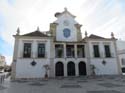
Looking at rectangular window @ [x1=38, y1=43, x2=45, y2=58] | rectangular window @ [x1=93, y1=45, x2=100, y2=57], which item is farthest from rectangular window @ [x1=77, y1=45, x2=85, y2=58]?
rectangular window @ [x1=38, y1=43, x2=45, y2=58]

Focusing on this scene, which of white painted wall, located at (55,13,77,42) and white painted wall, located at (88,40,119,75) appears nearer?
white painted wall, located at (88,40,119,75)

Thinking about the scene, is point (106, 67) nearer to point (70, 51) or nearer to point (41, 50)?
point (70, 51)

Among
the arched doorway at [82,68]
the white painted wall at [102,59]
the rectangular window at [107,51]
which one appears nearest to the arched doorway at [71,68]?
the arched doorway at [82,68]

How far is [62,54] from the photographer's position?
987 inches

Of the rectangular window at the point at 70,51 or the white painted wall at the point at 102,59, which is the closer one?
the white painted wall at the point at 102,59

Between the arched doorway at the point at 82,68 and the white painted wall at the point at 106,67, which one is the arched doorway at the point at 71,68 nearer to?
the arched doorway at the point at 82,68

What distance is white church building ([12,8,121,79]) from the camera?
21672mm

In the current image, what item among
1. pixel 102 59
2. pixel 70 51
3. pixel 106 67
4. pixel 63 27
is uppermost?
pixel 63 27

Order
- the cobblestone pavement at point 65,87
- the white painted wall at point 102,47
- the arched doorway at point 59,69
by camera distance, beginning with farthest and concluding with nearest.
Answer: the white painted wall at point 102,47 → the arched doorway at point 59,69 → the cobblestone pavement at point 65,87

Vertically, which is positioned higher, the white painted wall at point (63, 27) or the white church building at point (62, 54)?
the white painted wall at point (63, 27)

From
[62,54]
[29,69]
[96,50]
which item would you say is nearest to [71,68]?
[62,54]

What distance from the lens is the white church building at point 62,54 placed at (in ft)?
71.1

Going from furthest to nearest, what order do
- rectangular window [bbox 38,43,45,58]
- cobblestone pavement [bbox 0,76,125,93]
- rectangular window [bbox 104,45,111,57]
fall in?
rectangular window [bbox 104,45,111,57], rectangular window [bbox 38,43,45,58], cobblestone pavement [bbox 0,76,125,93]

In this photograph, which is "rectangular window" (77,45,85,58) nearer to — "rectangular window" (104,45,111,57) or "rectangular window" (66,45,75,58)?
"rectangular window" (66,45,75,58)
